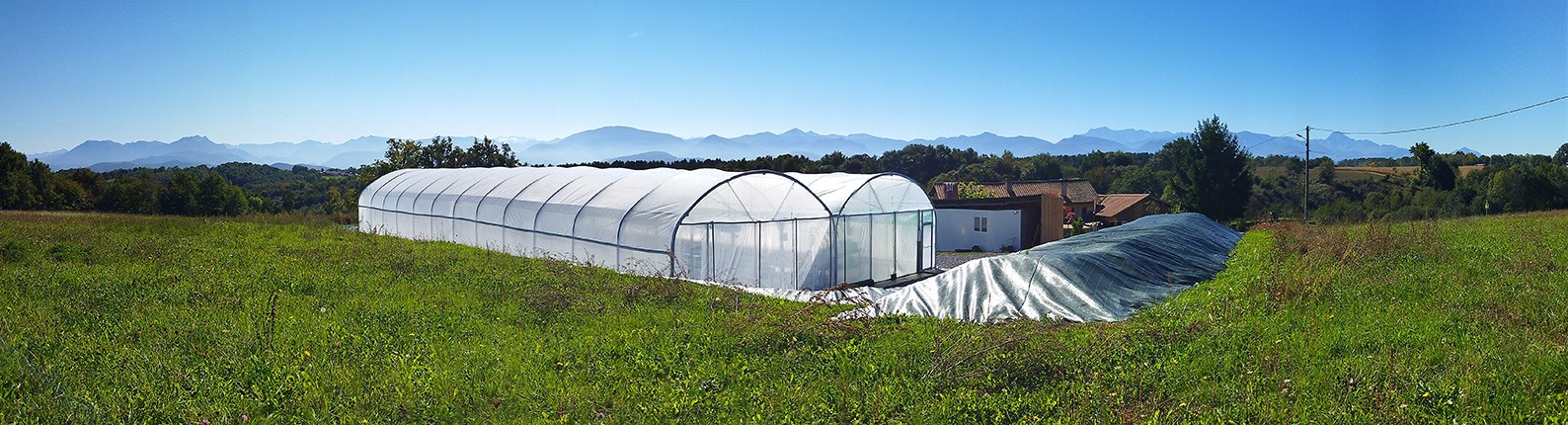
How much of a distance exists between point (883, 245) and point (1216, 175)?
1161 inches

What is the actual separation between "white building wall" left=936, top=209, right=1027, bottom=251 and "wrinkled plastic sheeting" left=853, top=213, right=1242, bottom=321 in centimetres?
1363

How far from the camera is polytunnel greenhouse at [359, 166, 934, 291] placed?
554 inches

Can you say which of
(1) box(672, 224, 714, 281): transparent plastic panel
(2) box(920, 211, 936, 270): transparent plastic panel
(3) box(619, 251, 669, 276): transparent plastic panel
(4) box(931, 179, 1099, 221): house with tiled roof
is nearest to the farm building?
(2) box(920, 211, 936, 270): transparent plastic panel

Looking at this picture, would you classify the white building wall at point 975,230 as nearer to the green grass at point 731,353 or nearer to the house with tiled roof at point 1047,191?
the house with tiled roof at point 1047,191

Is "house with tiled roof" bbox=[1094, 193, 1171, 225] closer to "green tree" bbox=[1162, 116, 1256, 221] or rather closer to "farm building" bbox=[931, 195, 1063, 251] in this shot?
"green tree" bbox=[1162, 116, 1256, 221]

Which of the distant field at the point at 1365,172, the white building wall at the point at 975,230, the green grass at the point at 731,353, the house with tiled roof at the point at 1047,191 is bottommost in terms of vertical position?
the white building wall at the point at 975,230

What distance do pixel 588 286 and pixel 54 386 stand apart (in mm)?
4913

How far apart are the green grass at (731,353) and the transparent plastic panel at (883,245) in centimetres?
808

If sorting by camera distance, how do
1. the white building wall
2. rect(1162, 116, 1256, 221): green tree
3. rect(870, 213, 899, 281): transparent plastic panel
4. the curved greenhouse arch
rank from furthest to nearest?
1. rect(1162, 116, 1256, 221): green tree
2. the white building wall
3. rect(870, 213, 899, 281): transparent plastic panel
4. the curved greenhouse arch

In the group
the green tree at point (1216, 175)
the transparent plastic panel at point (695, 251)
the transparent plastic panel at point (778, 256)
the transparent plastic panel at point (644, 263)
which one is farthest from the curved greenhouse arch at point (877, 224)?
the green tree at point (1216, 175)

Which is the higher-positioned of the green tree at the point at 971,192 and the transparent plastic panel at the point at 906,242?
the green tree at the point at 971,192

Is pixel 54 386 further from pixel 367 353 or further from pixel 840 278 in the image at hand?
pixel 840 278

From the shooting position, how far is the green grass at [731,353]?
482 cm

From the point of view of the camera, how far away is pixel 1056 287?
9141 mm
